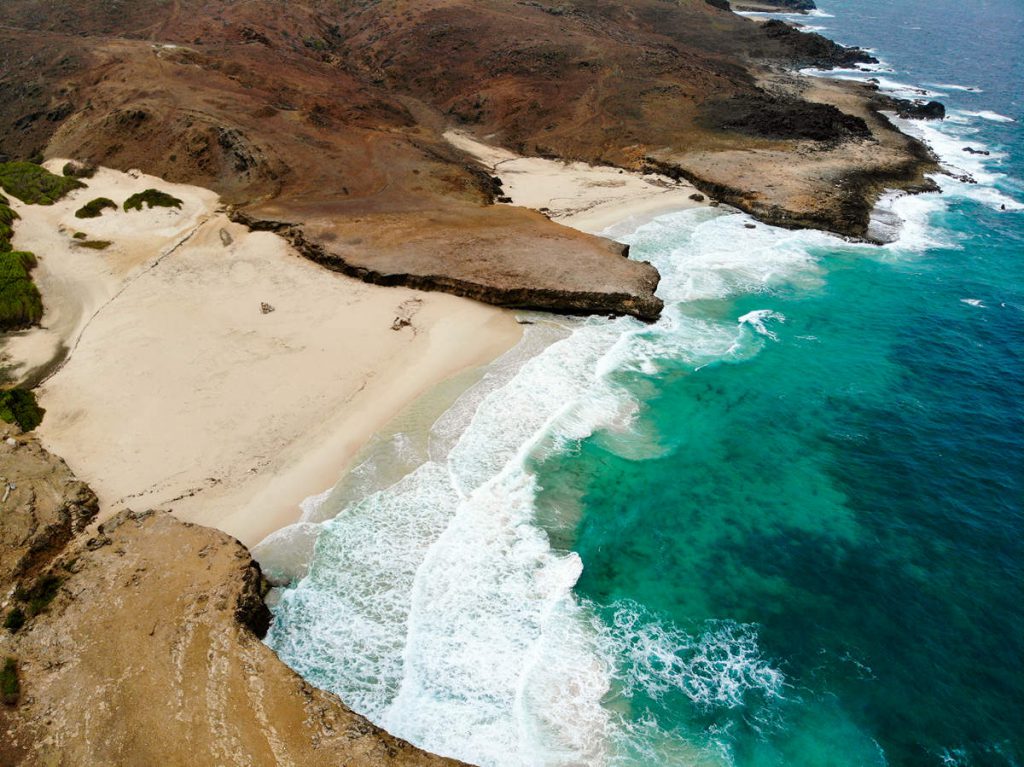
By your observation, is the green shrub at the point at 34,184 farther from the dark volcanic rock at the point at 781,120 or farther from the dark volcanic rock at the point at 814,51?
the dark volcanic rock at the point at 814,51

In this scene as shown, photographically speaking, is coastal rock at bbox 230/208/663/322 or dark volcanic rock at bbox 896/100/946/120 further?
dark volcanic rock at bbox 896/100/946/120

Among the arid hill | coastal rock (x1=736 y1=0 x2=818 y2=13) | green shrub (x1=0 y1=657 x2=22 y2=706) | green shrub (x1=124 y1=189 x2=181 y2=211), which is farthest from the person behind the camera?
coastal rock (x1=736 y1=0 x2=818 y2=13)

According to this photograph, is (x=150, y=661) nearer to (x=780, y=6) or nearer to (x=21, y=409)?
(x=21, y=409)

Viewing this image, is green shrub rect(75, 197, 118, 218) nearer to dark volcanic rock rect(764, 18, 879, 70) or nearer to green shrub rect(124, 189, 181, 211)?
green shrub rect(124, 189, 181, 211)

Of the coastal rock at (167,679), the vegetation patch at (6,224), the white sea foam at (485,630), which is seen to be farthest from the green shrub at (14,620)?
the vegetation patch at (6,224)

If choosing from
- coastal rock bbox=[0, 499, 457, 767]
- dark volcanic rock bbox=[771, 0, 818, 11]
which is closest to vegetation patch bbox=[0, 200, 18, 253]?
coastal rock bbox=[0, 499, 457, 767]

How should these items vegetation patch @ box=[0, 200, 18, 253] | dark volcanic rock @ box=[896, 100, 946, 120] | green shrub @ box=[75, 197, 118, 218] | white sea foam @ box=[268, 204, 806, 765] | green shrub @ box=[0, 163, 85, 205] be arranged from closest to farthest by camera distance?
white sea foam @ box=[268, 204, 806, 765] → vegetation patch @ box=[0, 200, 18, 253] → green shrub @ box=[75, 197, 118, 218] → green shrub @ box=[0, 163, 85, 205] → dark volcanic rock @ box=[896, 100, 946, 120]

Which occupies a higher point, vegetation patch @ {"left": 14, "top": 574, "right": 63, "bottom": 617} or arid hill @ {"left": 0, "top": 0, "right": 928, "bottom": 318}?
arid hill @ {"left": 0, "top": 0, "right": 928, "bottom": 318}

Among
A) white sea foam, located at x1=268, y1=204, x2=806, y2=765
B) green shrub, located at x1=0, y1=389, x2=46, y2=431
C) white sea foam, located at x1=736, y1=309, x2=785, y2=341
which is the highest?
green shrub, located at x1=0, y1=389, x2=46, y2=431
